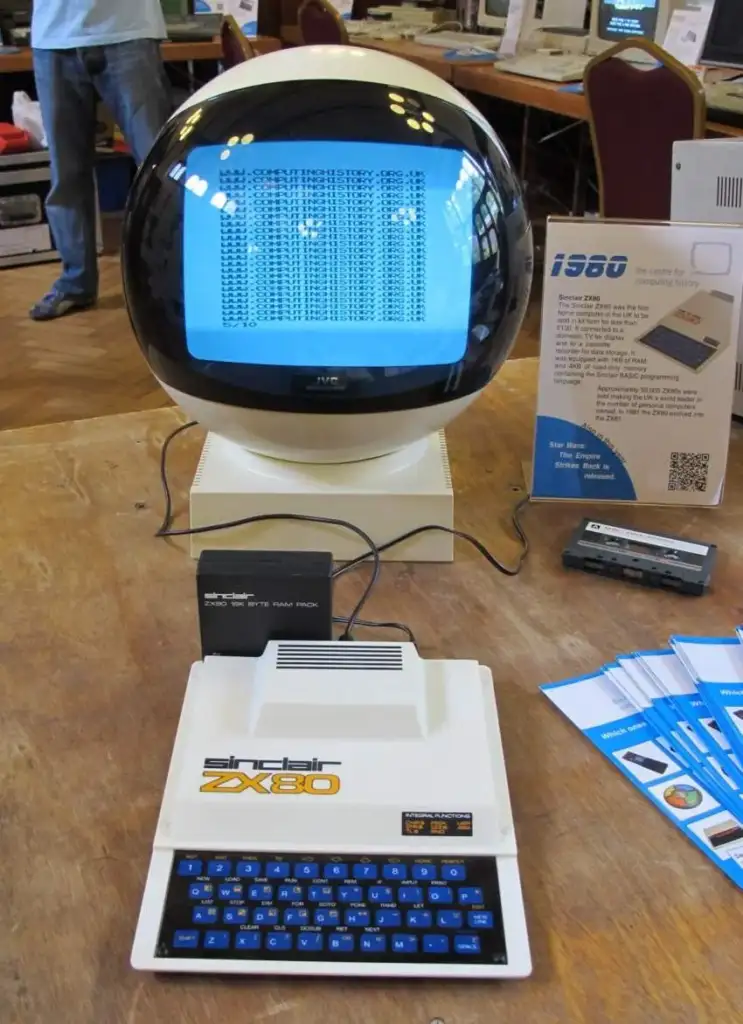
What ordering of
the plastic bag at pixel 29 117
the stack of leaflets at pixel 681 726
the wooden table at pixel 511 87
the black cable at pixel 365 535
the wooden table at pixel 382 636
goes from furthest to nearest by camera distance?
the plastic bag at pixel 29 117
the wooden table at pixel 511 87
the black cable at pixel 365 535
the stack of leaflets at pixel 681 726
the wooden table at pixel 382 636

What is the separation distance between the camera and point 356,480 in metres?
0.86

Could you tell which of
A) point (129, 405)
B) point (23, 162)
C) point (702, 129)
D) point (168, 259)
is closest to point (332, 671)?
point (168, 259)

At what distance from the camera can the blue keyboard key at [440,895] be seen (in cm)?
54

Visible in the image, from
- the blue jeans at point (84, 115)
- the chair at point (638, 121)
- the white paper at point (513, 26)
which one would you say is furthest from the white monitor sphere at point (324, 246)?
the white paper at point (513, 26)

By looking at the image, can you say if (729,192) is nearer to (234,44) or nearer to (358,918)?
(358,918)

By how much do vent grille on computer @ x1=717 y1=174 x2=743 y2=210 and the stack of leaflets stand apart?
471mm

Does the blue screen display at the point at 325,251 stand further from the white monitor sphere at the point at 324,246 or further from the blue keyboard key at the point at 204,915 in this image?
the blue keyboard key at the point at 204,915

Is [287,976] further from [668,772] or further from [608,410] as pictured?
[608,410]

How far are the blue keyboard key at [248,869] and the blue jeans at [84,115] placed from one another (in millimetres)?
2391

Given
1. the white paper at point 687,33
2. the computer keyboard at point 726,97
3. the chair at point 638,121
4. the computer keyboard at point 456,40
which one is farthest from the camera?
the computer keyboard at point 456,40

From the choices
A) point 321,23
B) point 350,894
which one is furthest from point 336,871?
point 321,23

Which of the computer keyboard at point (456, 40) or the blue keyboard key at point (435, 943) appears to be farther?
the computer keyboard at point (456, 40)

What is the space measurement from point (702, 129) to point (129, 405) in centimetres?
161

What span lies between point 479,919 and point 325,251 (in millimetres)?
475
